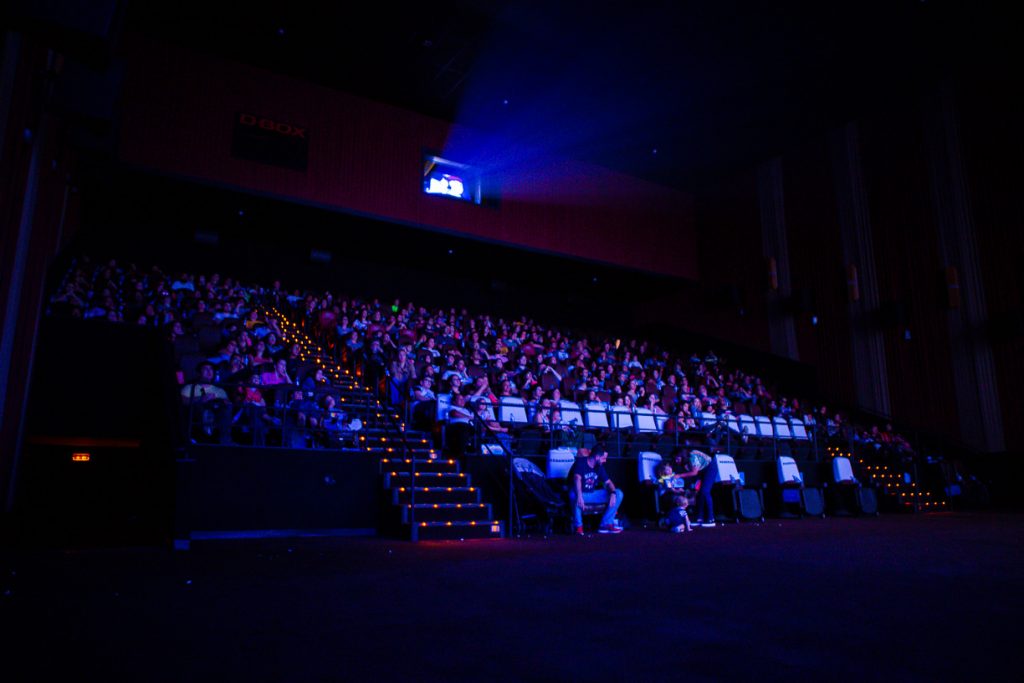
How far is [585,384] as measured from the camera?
1272 cm

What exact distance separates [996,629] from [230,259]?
1468cm

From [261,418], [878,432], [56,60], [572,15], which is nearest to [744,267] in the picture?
[878,432]

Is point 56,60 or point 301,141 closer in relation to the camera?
point 56,60

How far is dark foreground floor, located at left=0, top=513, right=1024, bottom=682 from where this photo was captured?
6.86 feet

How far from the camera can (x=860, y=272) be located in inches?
619

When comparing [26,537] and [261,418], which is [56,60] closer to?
[261,418]

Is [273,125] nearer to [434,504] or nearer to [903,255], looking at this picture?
[434,504]

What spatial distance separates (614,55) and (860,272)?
27.7 ft

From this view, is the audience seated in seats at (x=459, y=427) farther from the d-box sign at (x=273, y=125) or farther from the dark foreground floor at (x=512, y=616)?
the d-box sign at (x=273, y=125)

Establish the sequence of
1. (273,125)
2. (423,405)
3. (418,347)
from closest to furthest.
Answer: (423,405), (418,347), (273,125)

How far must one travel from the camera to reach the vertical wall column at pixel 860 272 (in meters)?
15.4

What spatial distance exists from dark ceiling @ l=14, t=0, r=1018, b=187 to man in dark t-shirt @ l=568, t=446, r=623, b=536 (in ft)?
25.4

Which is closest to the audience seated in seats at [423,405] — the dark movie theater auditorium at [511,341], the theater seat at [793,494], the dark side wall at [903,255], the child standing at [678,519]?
the dark movie theater auditorium at [511,341]

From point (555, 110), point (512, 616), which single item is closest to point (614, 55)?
point (555, 110)
